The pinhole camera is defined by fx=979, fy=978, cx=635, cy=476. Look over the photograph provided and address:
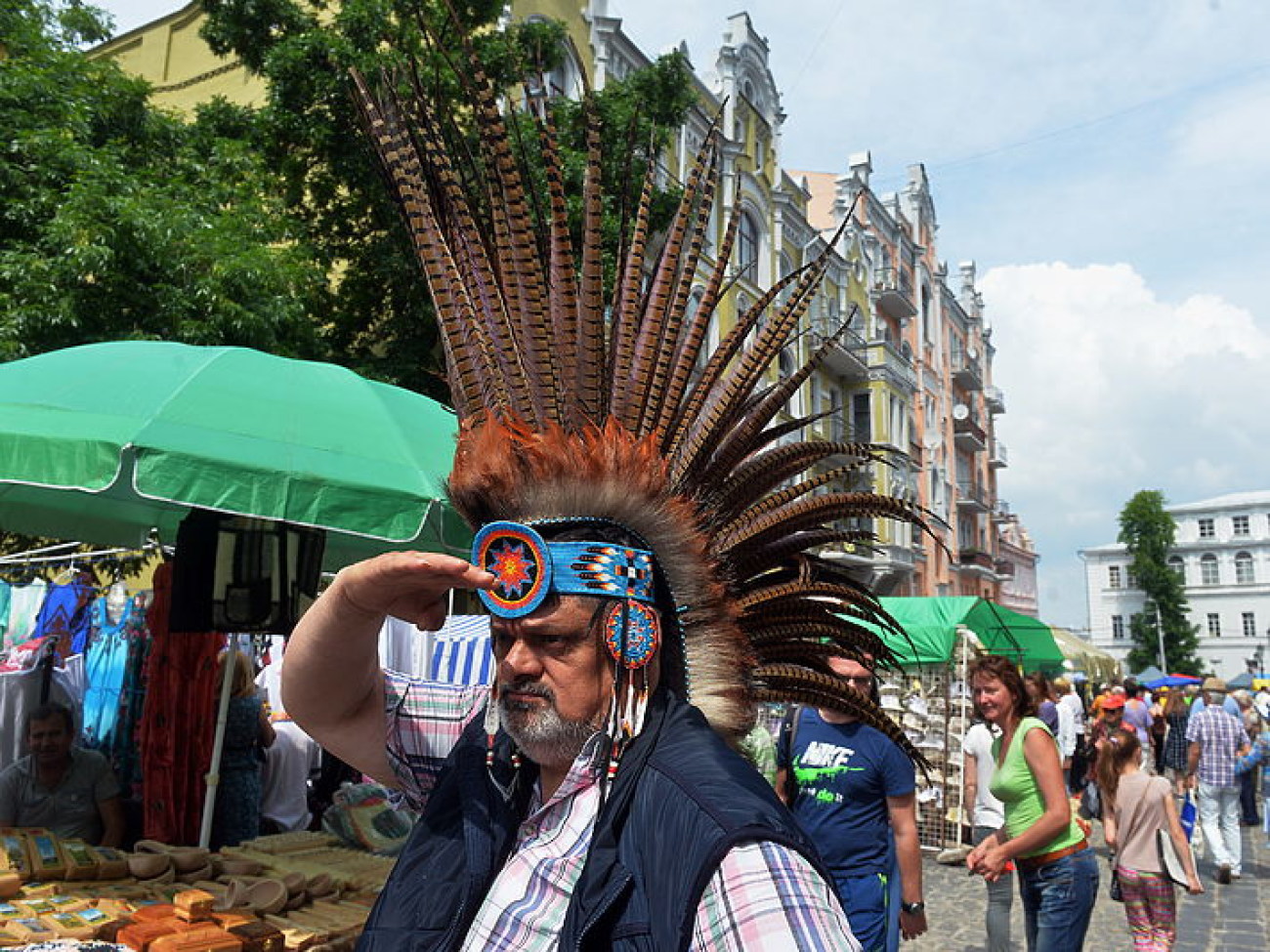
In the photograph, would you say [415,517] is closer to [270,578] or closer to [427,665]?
[270,578]

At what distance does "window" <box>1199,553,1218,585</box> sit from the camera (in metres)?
84.1

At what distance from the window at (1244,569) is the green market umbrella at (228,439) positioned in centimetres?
9326

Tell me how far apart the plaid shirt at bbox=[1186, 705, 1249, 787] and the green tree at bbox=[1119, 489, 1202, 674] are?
2188 inches

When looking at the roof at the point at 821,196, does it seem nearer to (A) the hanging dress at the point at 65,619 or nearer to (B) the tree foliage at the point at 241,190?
(B) the tree foliage at the point at 241,190

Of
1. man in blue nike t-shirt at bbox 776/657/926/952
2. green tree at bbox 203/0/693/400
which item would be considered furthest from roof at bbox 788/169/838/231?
man in blue nike t-shirt at bbox 776/657/926/952

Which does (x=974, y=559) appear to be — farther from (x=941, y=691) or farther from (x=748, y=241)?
(x=941, y=691)

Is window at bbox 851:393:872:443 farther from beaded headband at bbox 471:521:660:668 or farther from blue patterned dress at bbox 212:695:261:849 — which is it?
beaded headband at bbox 471:521:660:668

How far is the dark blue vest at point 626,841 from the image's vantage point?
1217 mm

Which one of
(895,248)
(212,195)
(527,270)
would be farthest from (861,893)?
(895,248)

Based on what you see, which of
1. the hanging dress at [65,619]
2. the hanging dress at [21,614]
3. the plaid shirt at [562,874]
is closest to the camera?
the plaid shirt at [562,874]

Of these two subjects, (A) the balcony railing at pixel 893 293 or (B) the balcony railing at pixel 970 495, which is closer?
(A) the balcony railing at pixel 893 293

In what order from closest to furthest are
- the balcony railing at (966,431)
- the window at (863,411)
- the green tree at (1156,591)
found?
the window at (863,411)
the balcony railing at (966,431)
the green tree at (1156,591)

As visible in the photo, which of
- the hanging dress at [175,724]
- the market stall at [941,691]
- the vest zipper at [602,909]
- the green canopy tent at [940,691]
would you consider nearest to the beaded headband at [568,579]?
the vest zipper at [602,909]

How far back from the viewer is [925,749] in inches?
457
